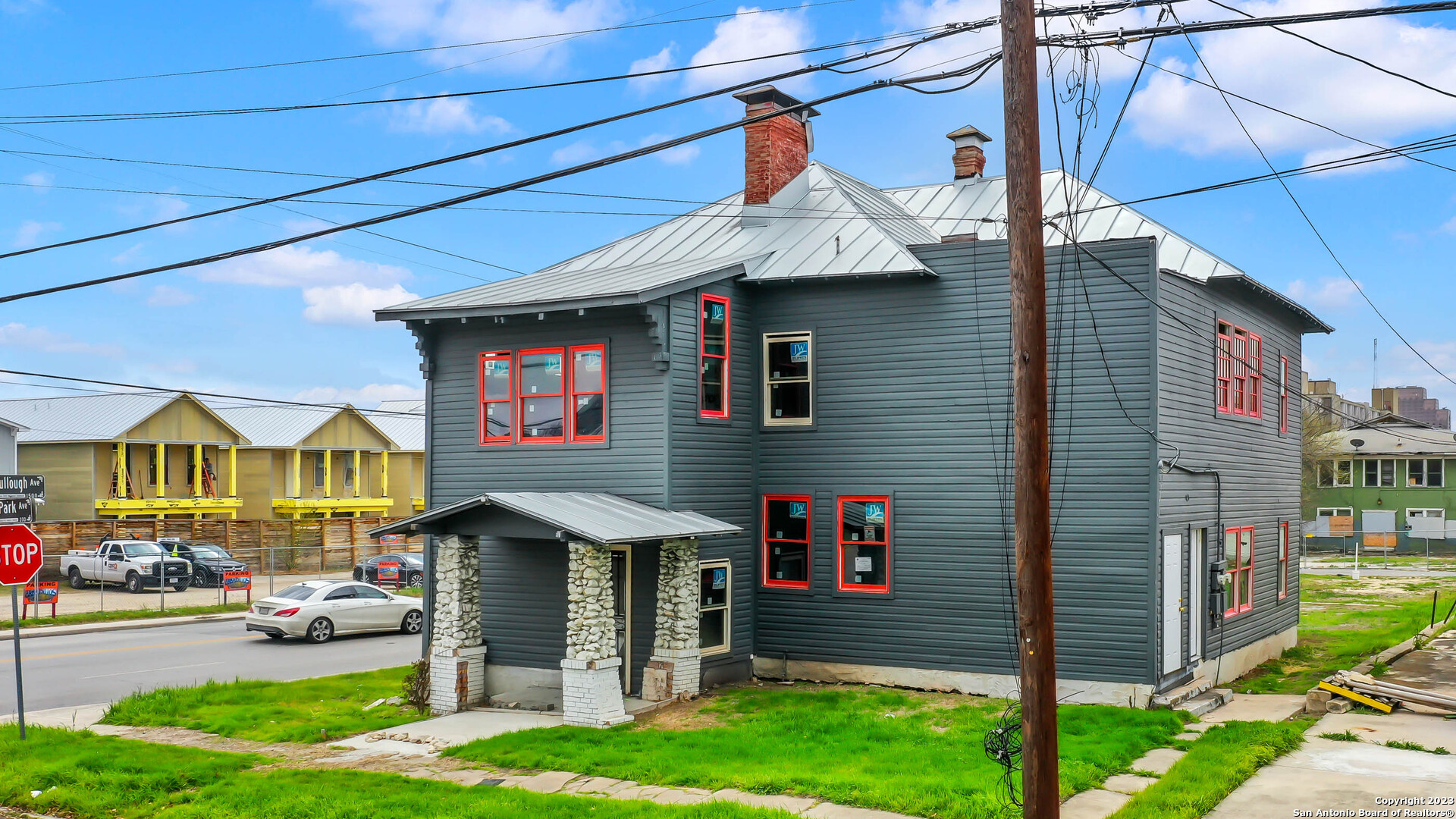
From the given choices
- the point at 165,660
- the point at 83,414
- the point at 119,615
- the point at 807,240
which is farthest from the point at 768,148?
the point at 83,414

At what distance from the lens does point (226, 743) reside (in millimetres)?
15547

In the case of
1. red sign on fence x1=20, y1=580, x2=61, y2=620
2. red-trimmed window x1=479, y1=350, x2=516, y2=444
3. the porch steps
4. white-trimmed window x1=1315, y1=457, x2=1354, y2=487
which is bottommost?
red sign on fence x1=20, y1=580, x2=61, y2=620

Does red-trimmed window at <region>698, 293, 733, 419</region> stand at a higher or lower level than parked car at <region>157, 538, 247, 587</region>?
higher

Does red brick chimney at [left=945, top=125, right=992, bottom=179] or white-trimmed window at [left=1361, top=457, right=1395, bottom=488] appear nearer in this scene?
red brick chimney at [left=945, top=125, right=992, bottom=179]

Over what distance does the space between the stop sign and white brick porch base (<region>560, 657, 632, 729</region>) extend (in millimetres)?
7555

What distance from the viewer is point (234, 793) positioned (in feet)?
40.3

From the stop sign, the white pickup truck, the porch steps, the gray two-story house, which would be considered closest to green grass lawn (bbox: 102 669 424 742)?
the gray two-story house

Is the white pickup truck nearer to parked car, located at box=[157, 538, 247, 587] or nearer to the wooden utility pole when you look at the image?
parked car, located at box=[157, 538, 247, 587]

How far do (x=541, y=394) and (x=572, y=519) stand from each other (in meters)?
3.75

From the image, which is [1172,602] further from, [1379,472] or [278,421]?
[1379,472]

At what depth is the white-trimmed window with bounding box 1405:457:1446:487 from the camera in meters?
62.2

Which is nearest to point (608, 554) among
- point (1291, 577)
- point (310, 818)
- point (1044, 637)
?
point (310, 818)

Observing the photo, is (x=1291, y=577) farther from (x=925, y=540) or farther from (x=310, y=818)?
(x=310, y=818)

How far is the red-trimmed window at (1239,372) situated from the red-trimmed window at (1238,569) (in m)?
2.21
